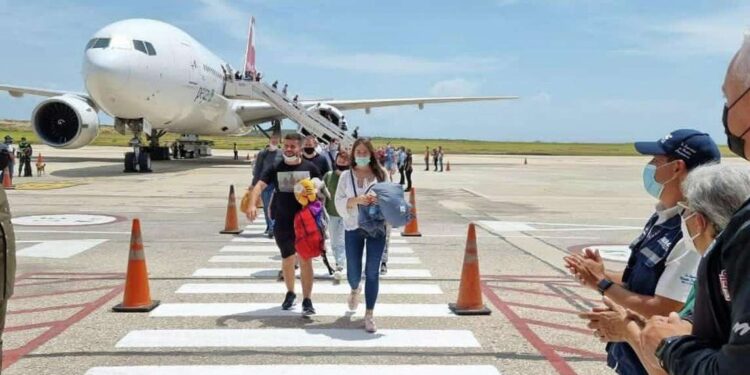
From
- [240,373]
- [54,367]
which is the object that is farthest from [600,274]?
[54,367]

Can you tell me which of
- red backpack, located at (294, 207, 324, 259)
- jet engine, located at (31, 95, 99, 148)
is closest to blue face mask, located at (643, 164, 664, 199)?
red backpack, located at (294, 207, 324, 259)

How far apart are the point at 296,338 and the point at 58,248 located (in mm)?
6130

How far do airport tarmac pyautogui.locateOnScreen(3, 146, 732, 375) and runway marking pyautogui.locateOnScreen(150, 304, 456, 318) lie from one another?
0.07ft

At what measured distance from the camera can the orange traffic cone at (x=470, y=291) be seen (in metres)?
6.71

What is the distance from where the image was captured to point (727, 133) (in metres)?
1.84

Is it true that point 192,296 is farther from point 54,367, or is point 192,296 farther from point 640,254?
point 640,254

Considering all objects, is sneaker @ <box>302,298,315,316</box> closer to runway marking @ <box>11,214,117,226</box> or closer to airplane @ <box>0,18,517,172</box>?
runway marking @ <box>11,214,117,226</box>

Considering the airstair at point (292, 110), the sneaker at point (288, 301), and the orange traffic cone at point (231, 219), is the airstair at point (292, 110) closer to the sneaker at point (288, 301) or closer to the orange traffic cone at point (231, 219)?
the orange traffic cone at point (231, 219)

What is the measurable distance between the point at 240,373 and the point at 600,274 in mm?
2755

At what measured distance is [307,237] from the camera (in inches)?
259

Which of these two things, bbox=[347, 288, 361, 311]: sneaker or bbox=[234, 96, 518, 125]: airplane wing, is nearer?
bbox=[347, 288, 361, 311]: sneaker

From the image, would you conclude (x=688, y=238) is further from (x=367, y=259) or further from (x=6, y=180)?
(x=6, y=180)

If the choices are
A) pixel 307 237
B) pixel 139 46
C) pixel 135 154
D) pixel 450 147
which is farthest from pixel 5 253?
pixel 450 147

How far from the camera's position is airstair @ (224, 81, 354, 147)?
106ft
